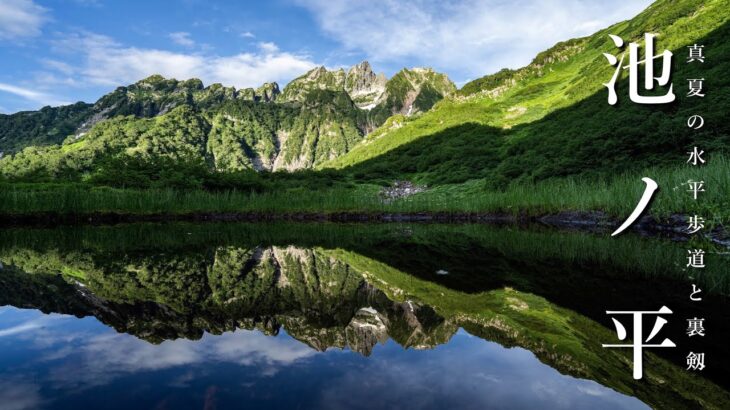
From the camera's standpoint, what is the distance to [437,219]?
18062 mm

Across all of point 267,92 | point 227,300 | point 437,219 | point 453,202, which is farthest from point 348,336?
point 267,92

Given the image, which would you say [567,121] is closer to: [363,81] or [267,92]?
[267,92]

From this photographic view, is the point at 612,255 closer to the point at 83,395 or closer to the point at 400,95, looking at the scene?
the point at 83,395

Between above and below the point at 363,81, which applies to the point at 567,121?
below

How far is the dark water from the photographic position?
1683mm

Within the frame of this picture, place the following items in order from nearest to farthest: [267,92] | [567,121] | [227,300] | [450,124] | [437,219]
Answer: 1. [227,300]
2. [437,219]
3. [567,121]
4. [450,124]
5. [267,92]

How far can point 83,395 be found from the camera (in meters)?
1.63

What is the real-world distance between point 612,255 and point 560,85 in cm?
5299

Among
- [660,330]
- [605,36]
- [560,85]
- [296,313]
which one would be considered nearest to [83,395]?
[296,313]

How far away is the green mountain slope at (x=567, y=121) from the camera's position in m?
19.9

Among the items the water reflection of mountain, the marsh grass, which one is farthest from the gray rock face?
the water reflection of mountain

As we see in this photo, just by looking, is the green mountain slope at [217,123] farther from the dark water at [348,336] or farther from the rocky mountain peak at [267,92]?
the dark water at [348,336]

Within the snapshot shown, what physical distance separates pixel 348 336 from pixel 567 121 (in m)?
35.7

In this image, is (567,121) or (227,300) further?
(567,121)
